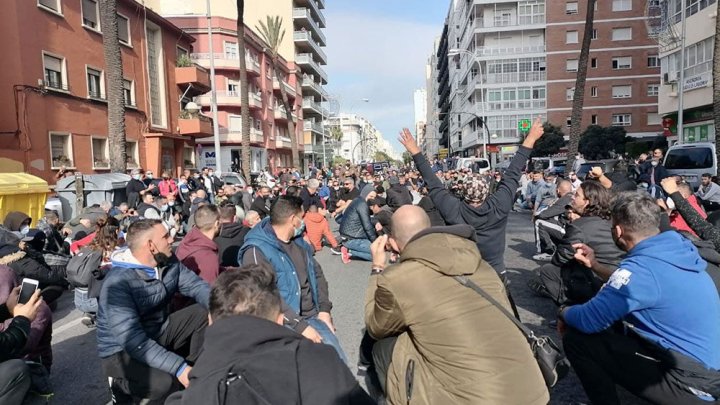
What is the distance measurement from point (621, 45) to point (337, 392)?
2464 inches

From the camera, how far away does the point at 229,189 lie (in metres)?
15.0

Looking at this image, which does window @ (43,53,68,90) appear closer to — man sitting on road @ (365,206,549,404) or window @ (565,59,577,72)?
man sitting on road @ (365,206,549,404)

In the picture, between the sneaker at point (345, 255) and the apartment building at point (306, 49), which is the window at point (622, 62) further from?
the sneaker at point (345, 255)

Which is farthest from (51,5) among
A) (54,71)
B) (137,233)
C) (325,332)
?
(325,332)

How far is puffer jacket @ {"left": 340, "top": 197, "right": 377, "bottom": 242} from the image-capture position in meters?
10.0

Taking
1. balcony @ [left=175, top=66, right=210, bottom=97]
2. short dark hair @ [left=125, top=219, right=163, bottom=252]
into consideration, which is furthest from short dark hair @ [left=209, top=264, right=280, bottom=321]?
balcony @ [left=175, top=66, right=210, bottom=97]

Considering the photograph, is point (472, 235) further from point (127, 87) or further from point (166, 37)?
point (166, 37)

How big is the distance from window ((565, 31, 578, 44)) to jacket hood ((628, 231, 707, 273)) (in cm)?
5899

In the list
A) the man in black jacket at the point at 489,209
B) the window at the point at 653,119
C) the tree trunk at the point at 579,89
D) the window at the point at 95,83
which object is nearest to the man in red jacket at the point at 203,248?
the man in black jacket at the point at 489,209

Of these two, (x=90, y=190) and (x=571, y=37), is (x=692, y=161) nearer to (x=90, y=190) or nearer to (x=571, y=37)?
(x=90, y=190)

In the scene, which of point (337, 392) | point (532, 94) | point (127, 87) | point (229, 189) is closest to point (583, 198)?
point (337, 392)

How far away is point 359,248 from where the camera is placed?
33.4 ft

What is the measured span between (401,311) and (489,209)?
97.2 inches

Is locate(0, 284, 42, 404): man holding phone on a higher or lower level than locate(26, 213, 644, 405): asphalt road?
higher
